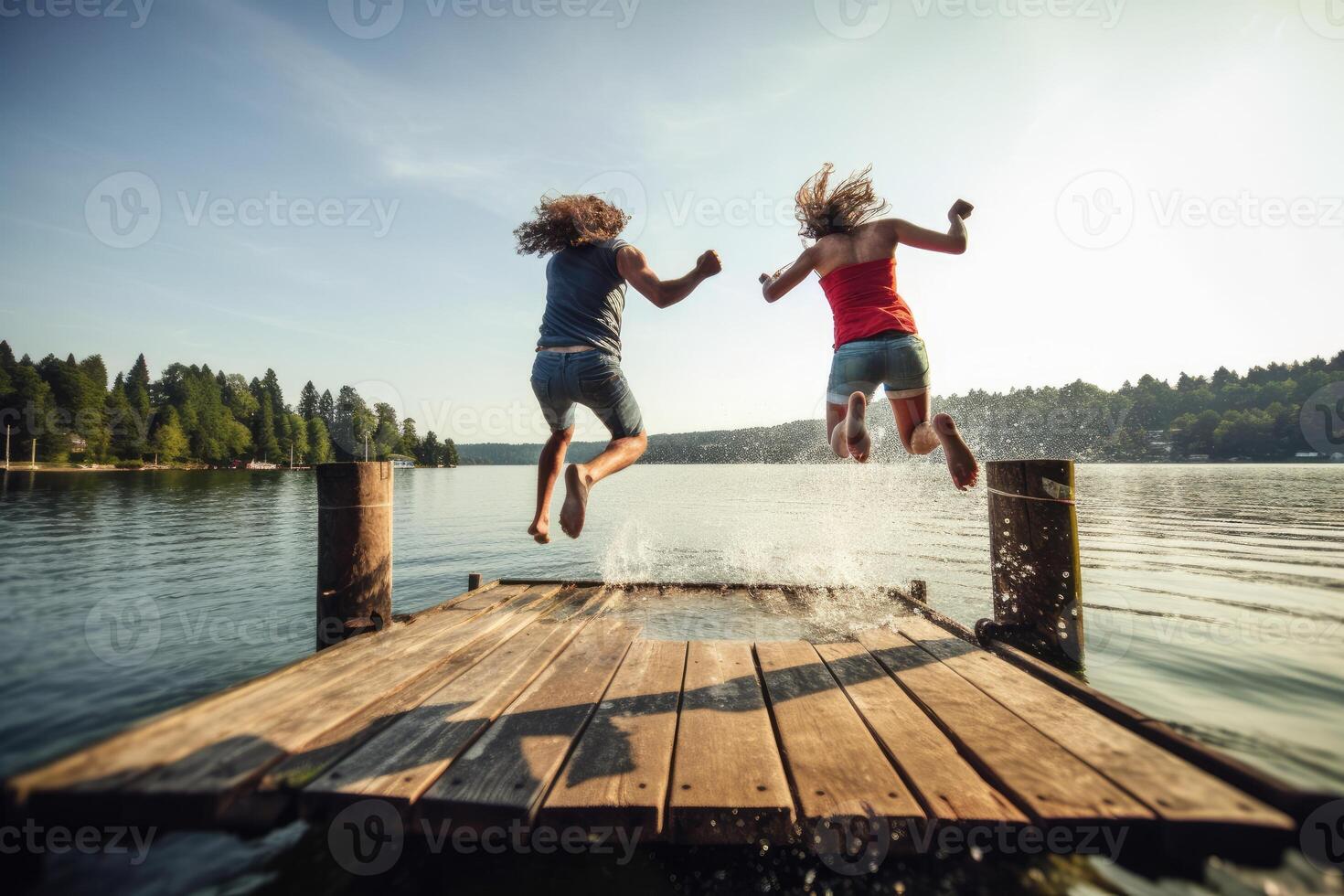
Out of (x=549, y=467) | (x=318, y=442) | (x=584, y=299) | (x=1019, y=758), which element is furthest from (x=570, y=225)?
(x=318, y=442)

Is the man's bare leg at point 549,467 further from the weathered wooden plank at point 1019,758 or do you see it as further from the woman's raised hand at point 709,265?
the weathered wooden plank at point 1019,758

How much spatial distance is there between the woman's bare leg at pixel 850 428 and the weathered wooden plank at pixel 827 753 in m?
1.85

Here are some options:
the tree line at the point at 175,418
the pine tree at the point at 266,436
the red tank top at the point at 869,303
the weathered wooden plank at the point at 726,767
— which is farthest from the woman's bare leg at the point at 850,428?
the pine tree at the point at 266,436

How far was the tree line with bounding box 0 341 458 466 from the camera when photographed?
246 ft

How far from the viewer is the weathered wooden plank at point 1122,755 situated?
2.17 meters

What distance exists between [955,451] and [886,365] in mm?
865

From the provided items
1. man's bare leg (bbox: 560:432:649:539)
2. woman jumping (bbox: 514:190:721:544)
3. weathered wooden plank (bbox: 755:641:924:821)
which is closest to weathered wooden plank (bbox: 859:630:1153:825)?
weathered wooden plank (bbox: 755:641:924:821)

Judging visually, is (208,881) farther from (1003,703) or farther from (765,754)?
(1003,703)

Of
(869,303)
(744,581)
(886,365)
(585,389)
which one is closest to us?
(585,389)

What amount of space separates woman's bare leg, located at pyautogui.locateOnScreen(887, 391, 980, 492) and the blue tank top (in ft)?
8.02

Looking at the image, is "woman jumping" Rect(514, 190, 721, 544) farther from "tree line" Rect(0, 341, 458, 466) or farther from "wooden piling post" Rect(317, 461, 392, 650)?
"tree line" Rect(0, 341, 458, 466)

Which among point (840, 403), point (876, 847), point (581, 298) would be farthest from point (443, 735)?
point (840, 403)

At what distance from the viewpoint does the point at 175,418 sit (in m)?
85.5

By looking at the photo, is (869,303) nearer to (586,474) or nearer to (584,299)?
(584,299)
